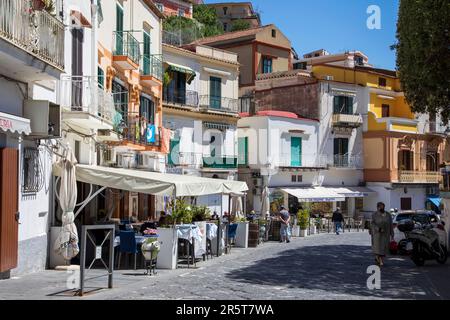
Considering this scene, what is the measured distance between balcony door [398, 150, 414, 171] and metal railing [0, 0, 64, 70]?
39.8m

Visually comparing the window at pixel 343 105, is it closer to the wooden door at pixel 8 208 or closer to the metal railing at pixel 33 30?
the metal railing at pixel 33 30

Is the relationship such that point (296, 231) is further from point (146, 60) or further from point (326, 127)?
point (326, 127)

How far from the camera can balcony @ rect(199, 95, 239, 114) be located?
3931 cm

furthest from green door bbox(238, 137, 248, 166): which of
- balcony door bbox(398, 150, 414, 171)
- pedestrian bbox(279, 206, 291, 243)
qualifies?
pedestrian bbox(279, 206, 291, 243)

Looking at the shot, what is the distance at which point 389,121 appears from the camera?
49.5m

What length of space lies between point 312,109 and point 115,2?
26447 mm

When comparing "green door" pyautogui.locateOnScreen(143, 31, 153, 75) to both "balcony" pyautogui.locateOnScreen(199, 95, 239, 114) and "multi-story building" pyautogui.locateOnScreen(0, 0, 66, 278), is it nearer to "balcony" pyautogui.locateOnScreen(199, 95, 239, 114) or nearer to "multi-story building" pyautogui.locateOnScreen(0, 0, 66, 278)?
"balcony" pyautogui.locateOnScreen(199, 95, 239, 114)

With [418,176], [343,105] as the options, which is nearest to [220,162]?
[343,105]

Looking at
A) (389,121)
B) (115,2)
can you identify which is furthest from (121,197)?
(389,121)

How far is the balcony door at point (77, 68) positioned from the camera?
17.5 metres

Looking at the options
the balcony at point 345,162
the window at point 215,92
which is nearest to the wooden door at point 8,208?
the window at point 215,92

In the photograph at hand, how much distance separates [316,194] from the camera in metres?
44.0

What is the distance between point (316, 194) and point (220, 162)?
8.03 m

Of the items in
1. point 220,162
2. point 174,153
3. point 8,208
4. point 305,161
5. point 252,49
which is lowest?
point 8,208
